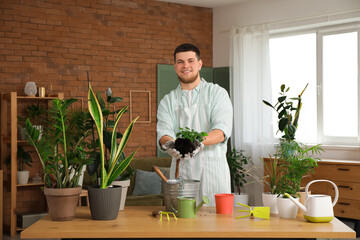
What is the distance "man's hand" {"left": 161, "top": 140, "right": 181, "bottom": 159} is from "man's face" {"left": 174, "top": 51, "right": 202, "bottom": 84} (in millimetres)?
588

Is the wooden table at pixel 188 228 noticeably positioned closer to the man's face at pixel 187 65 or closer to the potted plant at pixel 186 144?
the potted plant at pixel 186 144

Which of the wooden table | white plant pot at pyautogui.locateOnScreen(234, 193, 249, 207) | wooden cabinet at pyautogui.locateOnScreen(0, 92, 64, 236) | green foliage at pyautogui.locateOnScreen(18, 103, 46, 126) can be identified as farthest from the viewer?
white plant pot at pyautogui.locateOnScreen(234, 193, 249, 207)

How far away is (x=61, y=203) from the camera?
2660mm

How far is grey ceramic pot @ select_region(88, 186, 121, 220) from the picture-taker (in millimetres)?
2648

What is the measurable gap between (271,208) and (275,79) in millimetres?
5038

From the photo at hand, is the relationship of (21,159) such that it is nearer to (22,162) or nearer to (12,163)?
(22,162)

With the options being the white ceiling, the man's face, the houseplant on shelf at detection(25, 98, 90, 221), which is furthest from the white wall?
the houseplant on shelf at detection(25, 98, 90, 221)

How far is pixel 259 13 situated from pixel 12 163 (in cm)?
416

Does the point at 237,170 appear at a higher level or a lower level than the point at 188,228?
lower

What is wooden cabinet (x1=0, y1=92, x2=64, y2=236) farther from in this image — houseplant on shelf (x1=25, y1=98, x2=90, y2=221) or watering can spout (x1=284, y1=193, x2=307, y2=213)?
watering can spout (x1=284, y1=193, x2=307, y2=213)

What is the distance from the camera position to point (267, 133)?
293 inches

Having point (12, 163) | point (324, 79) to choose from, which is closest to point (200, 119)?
point (12, 163)

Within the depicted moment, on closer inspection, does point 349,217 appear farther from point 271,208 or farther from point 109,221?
point 109,221

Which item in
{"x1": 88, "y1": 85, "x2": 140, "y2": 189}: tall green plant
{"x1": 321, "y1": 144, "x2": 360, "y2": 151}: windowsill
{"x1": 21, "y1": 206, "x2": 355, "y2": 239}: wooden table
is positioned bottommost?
{"x1": 21, "y1": 206, "x2": 355, "y2": 239}: wooden table
